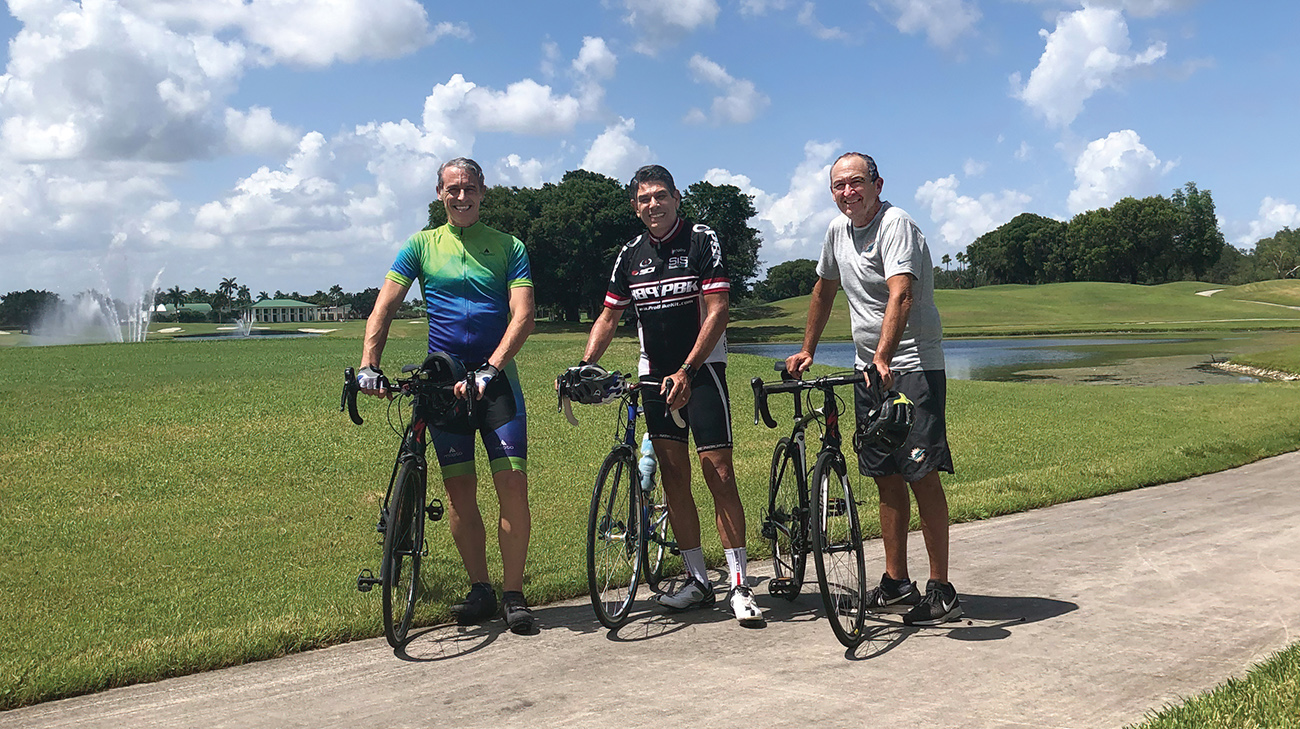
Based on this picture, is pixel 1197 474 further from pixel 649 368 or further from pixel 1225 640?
pixel 649 368

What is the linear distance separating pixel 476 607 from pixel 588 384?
1368 mm

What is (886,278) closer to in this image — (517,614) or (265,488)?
(517,614)

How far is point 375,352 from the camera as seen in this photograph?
18.7 feet

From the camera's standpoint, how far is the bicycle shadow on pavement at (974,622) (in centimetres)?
513

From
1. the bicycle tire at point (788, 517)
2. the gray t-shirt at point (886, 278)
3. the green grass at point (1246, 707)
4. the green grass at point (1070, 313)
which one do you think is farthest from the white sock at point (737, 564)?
the green grass at point (1070, 313)

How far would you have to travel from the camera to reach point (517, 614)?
A: 5488 mm

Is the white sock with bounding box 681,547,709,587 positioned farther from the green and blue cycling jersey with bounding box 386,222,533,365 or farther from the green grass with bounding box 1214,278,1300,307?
the green grass with bounding box 1214,278,1300,307

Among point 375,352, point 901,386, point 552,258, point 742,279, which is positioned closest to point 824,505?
point 901,386

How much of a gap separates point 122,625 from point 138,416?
1089 centimetres

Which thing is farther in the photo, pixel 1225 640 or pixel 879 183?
pixel 879 183

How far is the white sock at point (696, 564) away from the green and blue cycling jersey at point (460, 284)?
1.64 metres

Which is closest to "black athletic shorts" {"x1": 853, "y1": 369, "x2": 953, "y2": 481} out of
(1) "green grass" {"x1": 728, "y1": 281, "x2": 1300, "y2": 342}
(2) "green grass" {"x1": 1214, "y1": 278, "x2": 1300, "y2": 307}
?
(1) "green grass" {"x1": 728, "y1": 281, "x2": 1300, "y2": 342}

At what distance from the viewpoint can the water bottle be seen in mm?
5914

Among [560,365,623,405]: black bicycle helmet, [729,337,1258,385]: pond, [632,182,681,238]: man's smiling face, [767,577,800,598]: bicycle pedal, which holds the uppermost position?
[632,182,681,238]: man's smiling face
